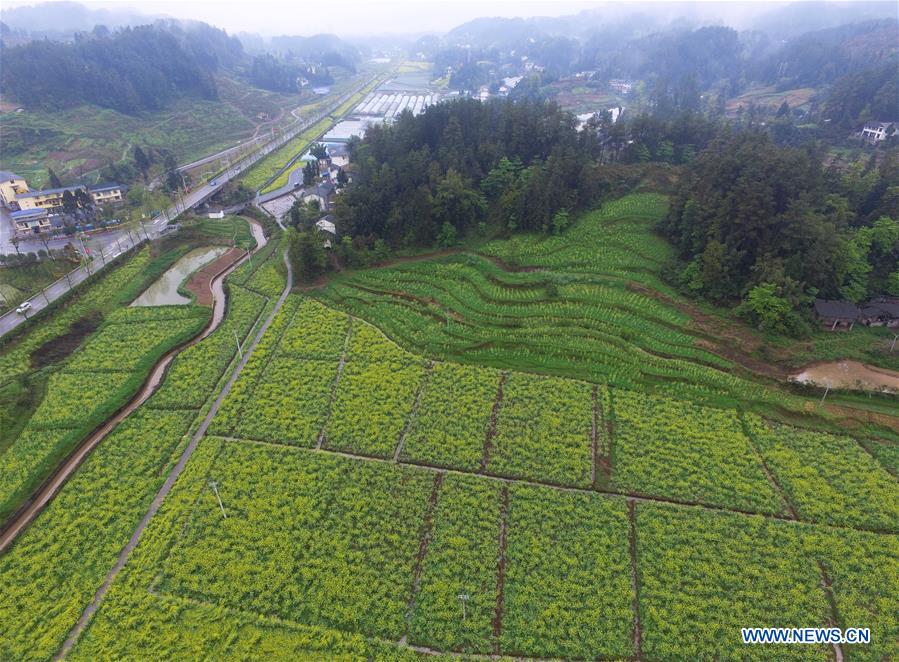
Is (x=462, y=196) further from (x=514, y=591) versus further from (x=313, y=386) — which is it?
(x=514, y=591)

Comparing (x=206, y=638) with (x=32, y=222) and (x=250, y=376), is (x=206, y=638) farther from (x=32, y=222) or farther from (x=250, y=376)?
(x=32, y=222)

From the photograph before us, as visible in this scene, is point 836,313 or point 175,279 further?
point 175,279

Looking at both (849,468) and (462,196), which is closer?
(849,468)

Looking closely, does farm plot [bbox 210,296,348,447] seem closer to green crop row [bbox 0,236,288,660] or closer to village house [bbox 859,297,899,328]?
green crop row [bbox 0,236,288,660]

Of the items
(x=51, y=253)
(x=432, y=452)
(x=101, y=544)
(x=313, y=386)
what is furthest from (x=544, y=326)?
(x=51, y=253)

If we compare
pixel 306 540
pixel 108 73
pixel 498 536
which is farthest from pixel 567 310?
pixel 108 73

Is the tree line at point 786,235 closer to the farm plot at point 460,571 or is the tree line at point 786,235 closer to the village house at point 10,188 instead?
the farm plot at point 460,571

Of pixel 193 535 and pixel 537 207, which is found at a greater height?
pixel 537 207
